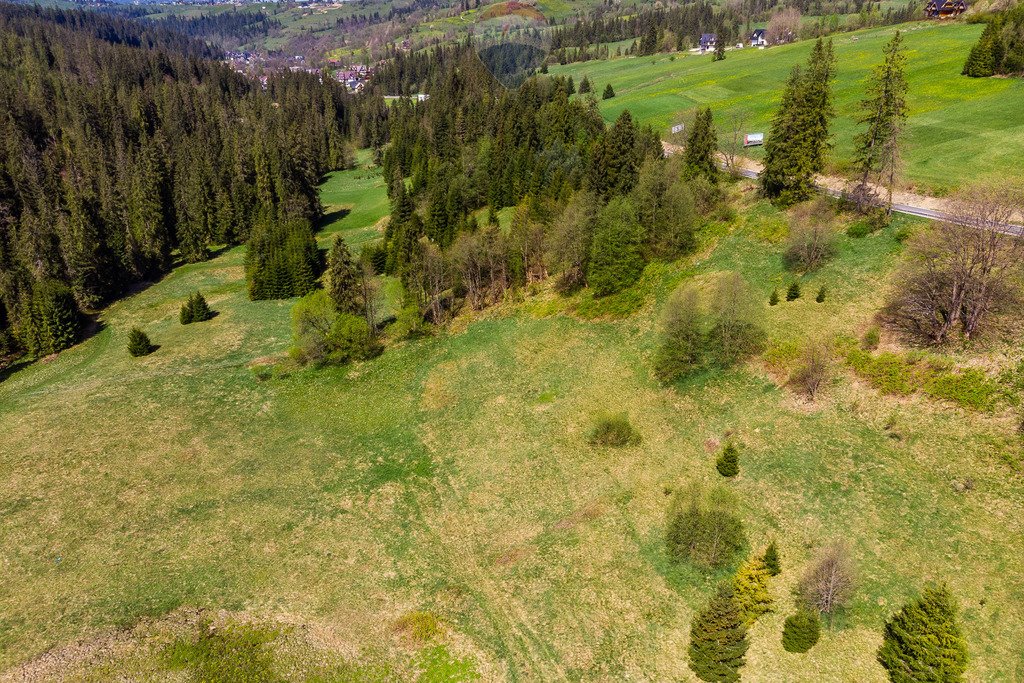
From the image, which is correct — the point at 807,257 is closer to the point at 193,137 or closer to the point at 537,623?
the point at 537,623

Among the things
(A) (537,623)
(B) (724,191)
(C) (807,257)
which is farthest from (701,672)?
(B) (724,191)

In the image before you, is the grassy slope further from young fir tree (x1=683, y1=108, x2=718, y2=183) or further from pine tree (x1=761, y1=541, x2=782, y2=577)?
pine tree (x1=761, y1=541, x2=782, y2=577)

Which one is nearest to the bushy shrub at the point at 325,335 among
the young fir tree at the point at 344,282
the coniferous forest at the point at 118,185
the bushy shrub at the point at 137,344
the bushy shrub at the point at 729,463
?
the young fir tree at the point at 344,282

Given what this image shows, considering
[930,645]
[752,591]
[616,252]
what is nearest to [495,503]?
[752,591]

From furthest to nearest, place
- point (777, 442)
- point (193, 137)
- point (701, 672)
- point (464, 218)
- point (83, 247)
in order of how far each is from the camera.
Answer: point (193, 137), point (464, 218), point (83, 247), point (777, 442), point (701, 672)

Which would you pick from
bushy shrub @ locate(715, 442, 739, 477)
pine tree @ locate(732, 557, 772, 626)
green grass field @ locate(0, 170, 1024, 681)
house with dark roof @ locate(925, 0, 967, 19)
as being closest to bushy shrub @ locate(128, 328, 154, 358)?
green grass field @ locate(0, 170, 1024, 681)

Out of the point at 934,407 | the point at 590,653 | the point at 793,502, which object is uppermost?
the point at 934,407
